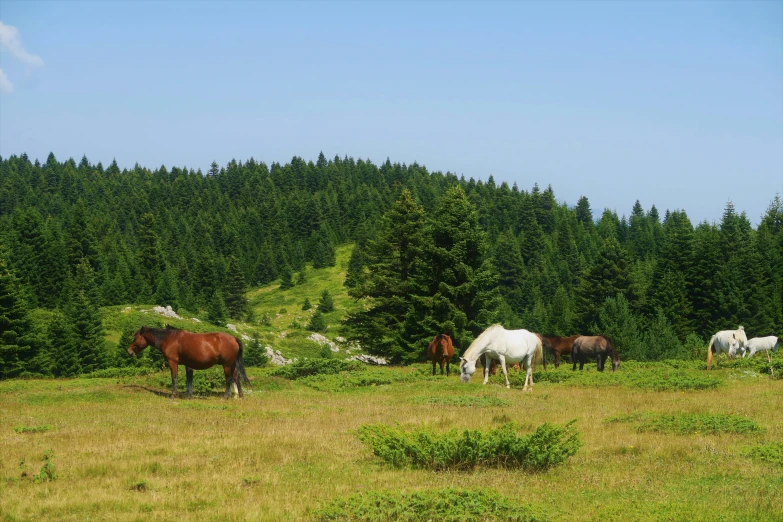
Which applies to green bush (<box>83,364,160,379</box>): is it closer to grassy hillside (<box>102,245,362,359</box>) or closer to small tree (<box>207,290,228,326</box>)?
grassy hillside (<box>102,245,362,359</box>)

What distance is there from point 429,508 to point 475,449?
121 inches

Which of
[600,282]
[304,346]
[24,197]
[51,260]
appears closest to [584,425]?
[600,282]

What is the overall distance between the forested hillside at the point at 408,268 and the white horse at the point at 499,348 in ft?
42.1

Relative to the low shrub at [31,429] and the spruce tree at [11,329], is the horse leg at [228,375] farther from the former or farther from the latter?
the spruce tree at [11,329]

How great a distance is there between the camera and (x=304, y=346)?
96562 mm

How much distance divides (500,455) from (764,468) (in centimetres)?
448

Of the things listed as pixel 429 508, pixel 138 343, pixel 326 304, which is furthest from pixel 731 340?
pixel 326 304

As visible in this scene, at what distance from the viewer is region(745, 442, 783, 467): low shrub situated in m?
12.3

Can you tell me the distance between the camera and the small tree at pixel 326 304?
121m

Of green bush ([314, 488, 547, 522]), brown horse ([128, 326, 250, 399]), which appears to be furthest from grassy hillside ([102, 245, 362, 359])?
green bush ([314, 488, 547, 522])

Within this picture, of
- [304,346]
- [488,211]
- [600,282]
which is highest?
[488,211]

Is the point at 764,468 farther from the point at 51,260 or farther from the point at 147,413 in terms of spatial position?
the point at 51,260

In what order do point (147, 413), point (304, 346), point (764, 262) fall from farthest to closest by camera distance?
1. point (304, 346)
2. point (764, 262)
3. point (147, 413)

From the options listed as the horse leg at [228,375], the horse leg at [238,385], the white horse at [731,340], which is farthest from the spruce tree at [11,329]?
the white horse at [731,340]
